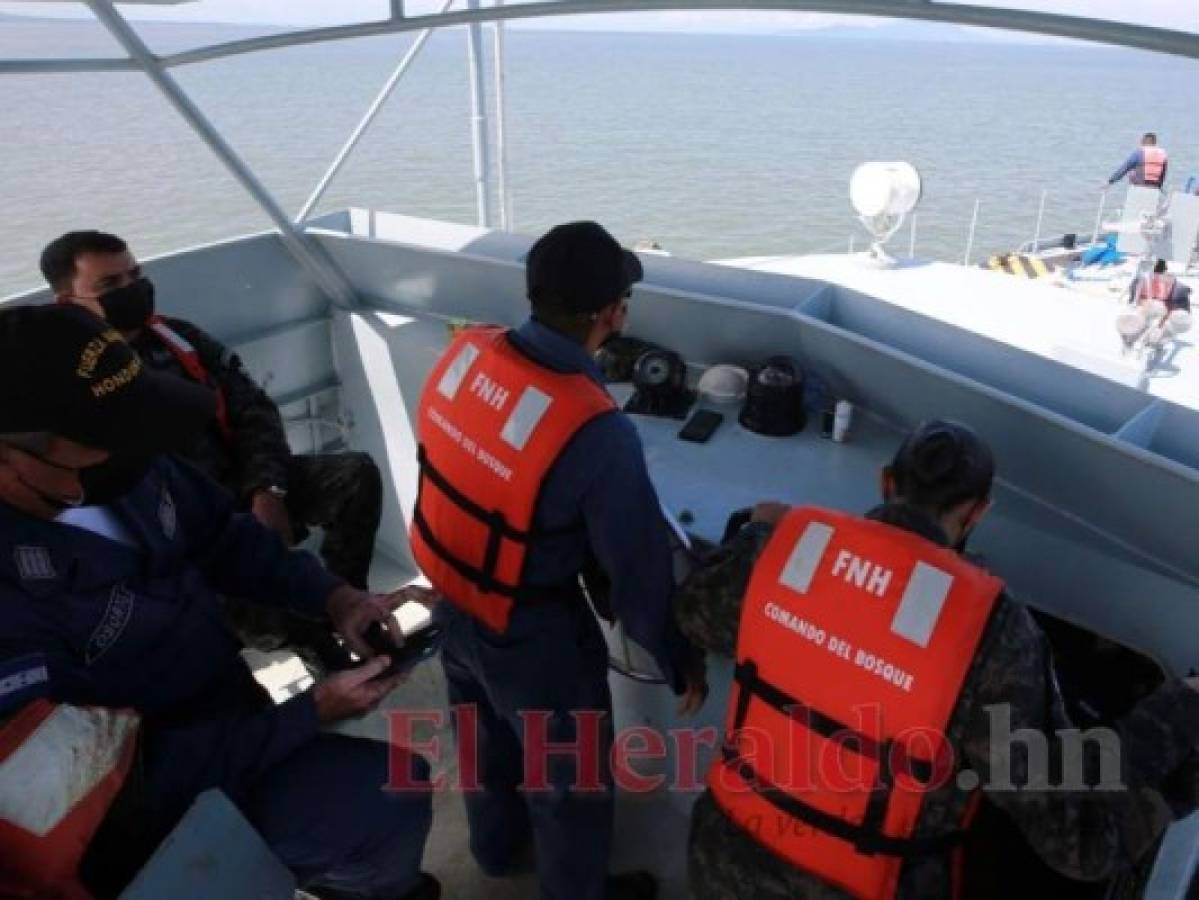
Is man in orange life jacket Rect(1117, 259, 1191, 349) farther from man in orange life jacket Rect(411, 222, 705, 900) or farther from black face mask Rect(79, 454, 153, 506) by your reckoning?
black face mask Rect(79, 454, 153, 506)

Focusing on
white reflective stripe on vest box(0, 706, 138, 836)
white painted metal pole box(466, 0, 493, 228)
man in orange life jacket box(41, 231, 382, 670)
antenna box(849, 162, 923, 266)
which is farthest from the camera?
antenna box(849, 162, 923, 266)

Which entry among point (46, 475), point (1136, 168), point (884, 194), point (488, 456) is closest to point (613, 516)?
point (488, 456)

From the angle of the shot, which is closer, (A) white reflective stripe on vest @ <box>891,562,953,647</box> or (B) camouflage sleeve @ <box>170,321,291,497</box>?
(A) white reflective stripe on vest @ <box>891,562,953,647</box>

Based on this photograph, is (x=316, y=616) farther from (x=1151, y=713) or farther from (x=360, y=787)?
(x=1151, y=713)

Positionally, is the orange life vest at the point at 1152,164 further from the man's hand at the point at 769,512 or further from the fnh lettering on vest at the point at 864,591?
the fnh lettering on vest at the point at 864,591

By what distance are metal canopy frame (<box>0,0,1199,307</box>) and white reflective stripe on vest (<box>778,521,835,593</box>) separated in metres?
0.85

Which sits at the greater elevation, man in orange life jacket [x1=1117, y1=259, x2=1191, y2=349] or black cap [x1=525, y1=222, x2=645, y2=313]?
black cap [x1=525, y1=222, x2=645, y2=313]

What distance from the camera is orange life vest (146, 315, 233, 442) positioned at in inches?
89.0

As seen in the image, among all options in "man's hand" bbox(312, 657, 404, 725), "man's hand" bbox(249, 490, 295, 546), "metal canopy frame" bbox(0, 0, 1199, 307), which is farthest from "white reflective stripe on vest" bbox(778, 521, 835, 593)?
"man's hand" bbox(249, 490, 295, 546)

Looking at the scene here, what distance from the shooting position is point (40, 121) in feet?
81.6

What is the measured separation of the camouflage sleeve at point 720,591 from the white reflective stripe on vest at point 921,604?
0.77 feet

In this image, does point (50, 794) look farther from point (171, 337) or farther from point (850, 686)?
point (171, 337)

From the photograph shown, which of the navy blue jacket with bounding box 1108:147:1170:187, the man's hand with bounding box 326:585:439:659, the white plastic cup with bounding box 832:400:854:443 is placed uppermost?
the white plastic cup with bounding box 832:400:854:443

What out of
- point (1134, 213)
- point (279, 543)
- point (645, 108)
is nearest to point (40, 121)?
point (645, 108)
